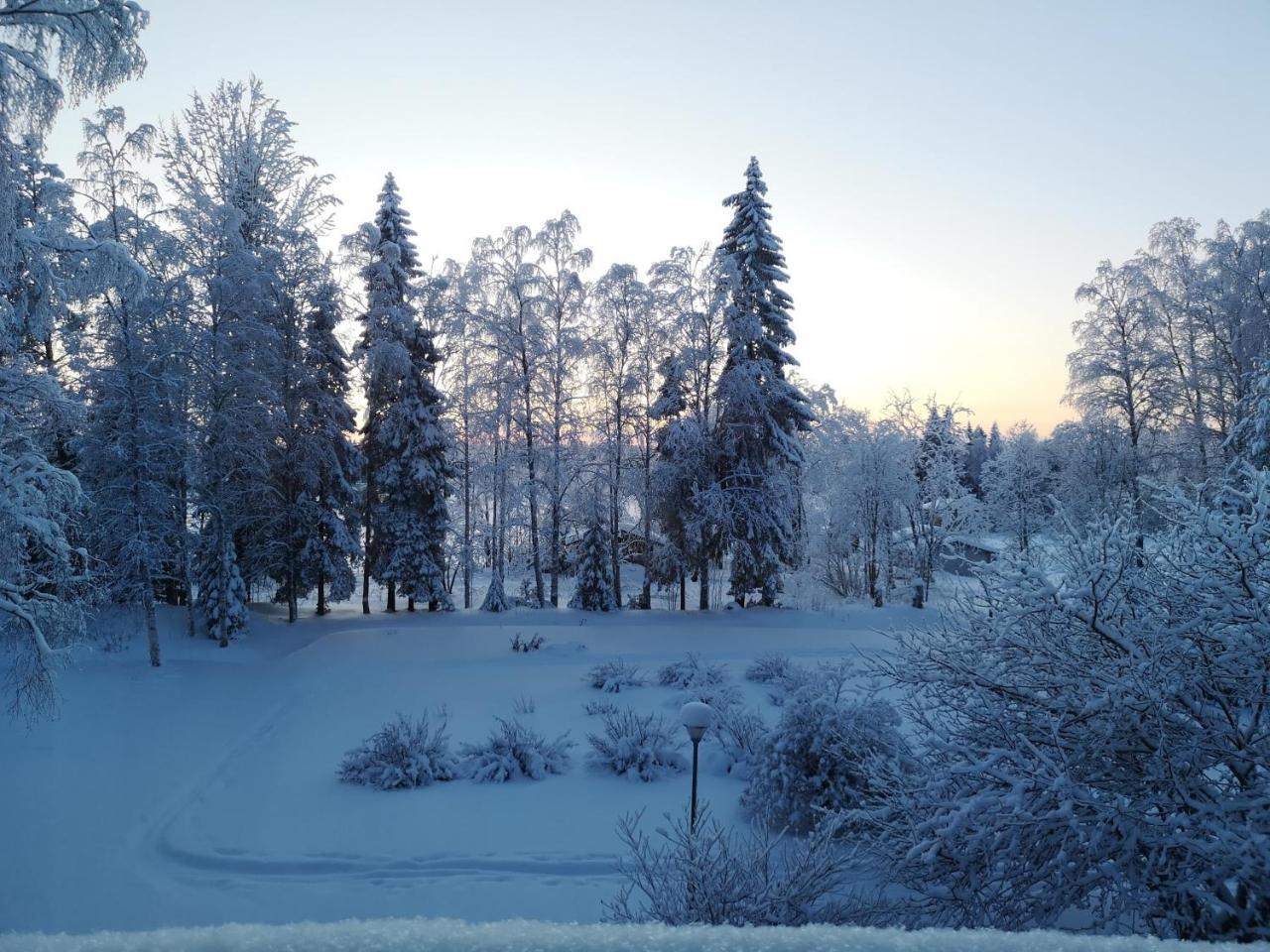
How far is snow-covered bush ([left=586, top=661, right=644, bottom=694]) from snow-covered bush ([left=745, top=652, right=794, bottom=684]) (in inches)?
100

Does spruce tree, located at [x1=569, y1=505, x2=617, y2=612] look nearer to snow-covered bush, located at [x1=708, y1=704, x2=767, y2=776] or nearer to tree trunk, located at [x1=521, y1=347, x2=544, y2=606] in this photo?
tree trunk, located at [x1=521, y1=347, x2=544, y2=606]

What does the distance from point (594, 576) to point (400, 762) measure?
1322 cm

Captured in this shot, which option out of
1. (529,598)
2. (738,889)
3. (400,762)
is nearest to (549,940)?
(738,889)

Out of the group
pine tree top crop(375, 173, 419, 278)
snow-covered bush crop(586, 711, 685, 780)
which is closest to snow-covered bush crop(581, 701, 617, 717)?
snow-covered bush crop(586, 711, 685, 780)

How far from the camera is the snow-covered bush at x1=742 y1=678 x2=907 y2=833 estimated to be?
27.5 feet

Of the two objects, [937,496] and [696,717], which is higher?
[937,496]

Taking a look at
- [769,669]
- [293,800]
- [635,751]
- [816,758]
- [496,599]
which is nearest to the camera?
[816,758]

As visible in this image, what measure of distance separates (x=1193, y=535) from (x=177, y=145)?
23.9 meters

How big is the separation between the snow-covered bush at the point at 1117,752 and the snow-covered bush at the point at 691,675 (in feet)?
30.2

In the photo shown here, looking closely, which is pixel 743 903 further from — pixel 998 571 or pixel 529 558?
pixel 529 558

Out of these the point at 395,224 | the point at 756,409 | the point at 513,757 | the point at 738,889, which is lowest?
the point at 513,757

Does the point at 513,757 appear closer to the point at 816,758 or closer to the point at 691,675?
the point at 816,758

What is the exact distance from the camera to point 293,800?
10.0 metres

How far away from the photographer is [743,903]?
4.89m
